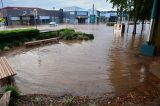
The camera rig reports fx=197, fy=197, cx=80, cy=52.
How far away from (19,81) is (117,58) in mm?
6616

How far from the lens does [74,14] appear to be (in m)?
71.3

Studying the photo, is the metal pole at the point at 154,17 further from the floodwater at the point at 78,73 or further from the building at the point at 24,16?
the building at the point at 24,16

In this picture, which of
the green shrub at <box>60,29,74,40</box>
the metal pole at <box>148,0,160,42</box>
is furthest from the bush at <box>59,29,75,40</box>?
the metal pole at <box>148,0,160,42</box>

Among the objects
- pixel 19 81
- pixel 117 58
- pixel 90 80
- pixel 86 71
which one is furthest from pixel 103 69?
pixel 19 81

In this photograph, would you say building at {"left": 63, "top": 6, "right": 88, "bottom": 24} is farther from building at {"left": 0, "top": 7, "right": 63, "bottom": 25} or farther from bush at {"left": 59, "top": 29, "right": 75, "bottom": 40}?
bush at {"left": 59, "top": 29, "right": 75, "bottom": 40}

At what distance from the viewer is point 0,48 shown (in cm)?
1435

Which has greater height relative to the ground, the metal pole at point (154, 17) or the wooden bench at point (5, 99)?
the metal pole at point (154, 17)

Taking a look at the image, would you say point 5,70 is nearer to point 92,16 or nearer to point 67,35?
point 67,35

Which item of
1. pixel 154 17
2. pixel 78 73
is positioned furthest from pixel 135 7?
pixel 78 73

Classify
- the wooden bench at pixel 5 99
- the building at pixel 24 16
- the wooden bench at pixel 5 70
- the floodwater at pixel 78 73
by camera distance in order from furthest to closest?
the building at pixel 24 16 < the wooden bench at pixel 5 70 < the floodwater at pixel 78 73 < the wooden bench at pixel 5 99

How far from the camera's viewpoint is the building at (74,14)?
235 feet

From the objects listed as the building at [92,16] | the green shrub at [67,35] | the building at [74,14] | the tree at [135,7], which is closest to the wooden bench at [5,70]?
the green shrub at [67,35]

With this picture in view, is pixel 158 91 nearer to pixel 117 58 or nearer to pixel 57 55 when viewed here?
pixel 117 58

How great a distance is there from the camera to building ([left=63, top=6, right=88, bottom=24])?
71.6 m
